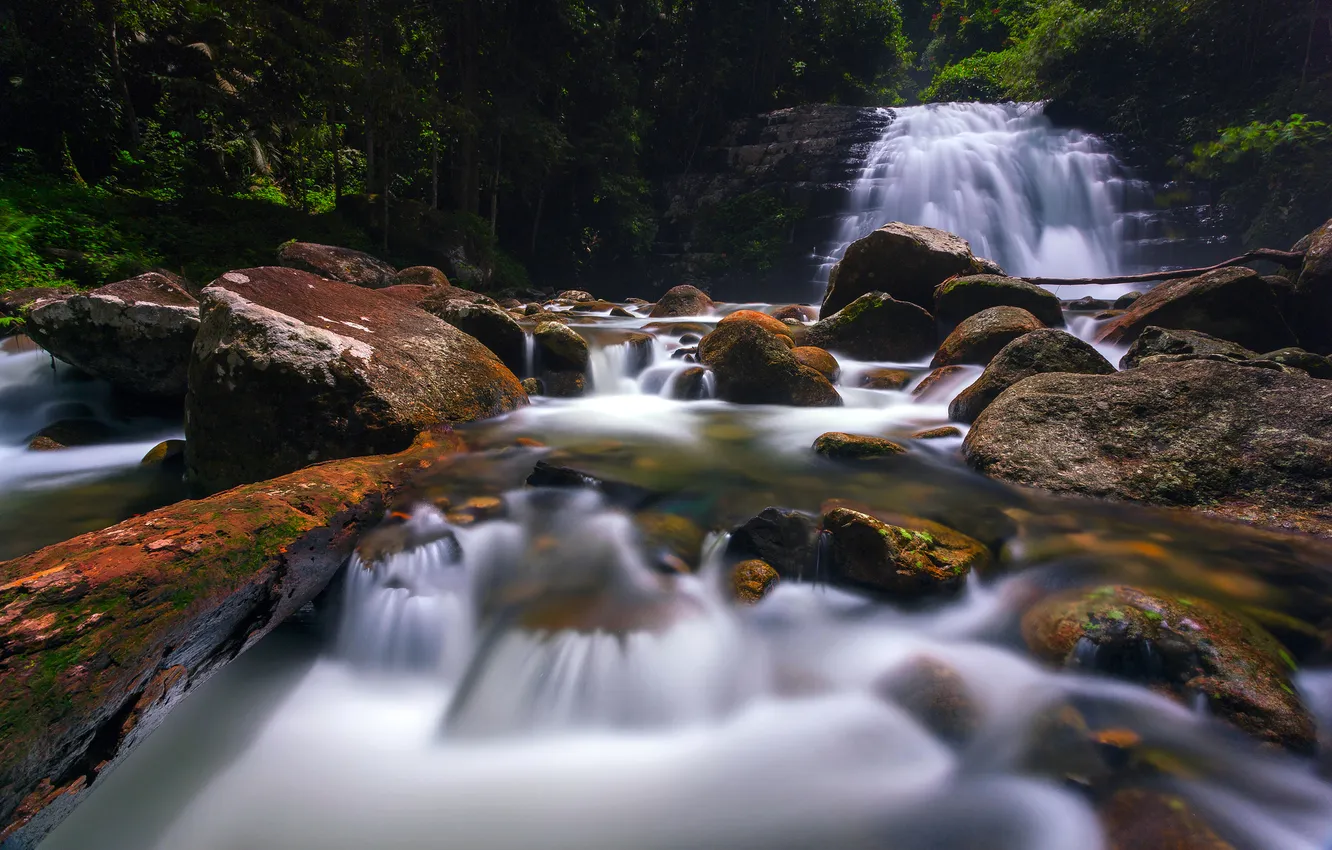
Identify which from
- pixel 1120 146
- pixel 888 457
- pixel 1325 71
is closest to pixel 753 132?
pixel 1120 146

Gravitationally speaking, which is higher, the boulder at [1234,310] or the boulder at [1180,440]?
the boulder at [1234,310]

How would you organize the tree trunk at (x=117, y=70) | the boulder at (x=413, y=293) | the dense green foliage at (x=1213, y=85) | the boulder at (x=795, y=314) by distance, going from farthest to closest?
the dense green foliage at (x=1213, y=85), the tree trunk at (x=117, y=70), the boulder at (x=795, y=314), the boulder at (x=413, y=293)

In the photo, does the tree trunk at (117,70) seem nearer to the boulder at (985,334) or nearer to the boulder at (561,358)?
the boulder at (561,358)

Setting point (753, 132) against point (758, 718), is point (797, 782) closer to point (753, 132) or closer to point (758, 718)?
point (758, 718)

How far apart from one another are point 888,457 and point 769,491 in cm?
133

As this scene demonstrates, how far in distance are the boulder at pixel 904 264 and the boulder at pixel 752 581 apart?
24.5ft

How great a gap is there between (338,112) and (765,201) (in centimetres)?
1514

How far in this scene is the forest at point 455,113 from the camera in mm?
12641

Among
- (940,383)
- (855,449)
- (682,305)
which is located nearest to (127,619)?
(855,449)

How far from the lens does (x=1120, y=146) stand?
19.0 metres

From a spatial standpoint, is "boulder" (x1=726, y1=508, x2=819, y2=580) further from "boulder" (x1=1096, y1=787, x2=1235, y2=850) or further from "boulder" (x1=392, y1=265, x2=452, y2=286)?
"boulder" (x1=392, y1=265, x2=452, y2=286)

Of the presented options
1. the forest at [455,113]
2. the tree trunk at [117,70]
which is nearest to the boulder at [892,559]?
the forest at [455,113]

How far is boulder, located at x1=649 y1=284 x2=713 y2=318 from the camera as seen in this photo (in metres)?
13.8

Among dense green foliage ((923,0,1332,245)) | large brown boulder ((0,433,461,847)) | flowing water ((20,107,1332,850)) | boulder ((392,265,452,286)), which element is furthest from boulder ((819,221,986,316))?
dense green foliage ((923,0,1332,245))
